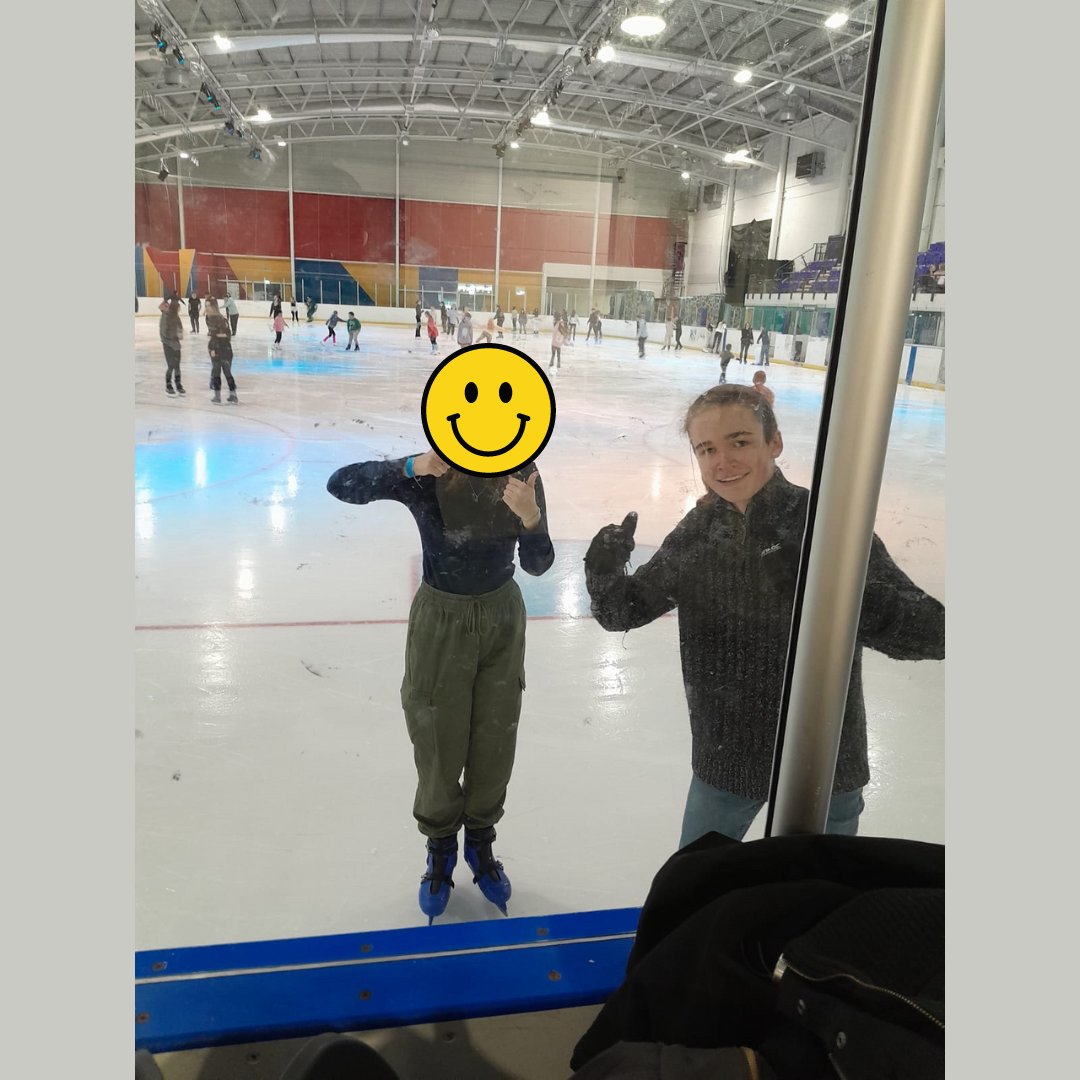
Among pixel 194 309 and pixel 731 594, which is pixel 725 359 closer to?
pixel 731 594

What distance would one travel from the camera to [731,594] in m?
1.15

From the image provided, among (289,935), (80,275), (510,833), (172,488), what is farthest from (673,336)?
(172,488)

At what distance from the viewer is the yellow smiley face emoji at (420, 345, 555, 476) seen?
3.24 ft

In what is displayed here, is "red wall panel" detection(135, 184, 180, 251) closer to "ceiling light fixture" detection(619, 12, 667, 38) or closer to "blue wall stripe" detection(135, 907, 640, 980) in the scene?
"ceiling light fixture" detection(619, 12, 667, 38)

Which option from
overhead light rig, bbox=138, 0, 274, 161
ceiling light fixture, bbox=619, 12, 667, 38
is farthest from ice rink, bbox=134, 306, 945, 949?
ceiling light fixture, bbox=619, 12, 667, 38

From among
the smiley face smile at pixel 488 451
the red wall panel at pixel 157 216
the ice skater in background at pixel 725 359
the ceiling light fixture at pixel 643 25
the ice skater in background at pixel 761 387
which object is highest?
the ceiling light fixture at pixel 643 25

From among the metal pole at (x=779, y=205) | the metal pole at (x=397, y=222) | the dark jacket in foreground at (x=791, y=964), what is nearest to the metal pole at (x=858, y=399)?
the dark jacket in foreground at (x=791, y=964)

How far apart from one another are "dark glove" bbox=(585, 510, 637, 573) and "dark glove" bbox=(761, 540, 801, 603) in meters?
0.20

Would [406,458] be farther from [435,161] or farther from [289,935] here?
[289,935]

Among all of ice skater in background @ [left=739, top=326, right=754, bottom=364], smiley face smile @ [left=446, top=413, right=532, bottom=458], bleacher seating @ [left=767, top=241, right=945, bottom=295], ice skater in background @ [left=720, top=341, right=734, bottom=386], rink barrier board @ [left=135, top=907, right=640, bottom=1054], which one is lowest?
rink barrier board @ [left=135, top=907, right=640, bottom=1054]

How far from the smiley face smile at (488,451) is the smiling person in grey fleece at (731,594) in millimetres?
231

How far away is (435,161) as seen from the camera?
1084 millimetres

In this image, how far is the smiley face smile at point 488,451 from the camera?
39.0 inches

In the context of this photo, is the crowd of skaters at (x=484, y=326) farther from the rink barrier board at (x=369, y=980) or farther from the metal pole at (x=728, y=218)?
the rink barrier board at (x=369, y=980)
